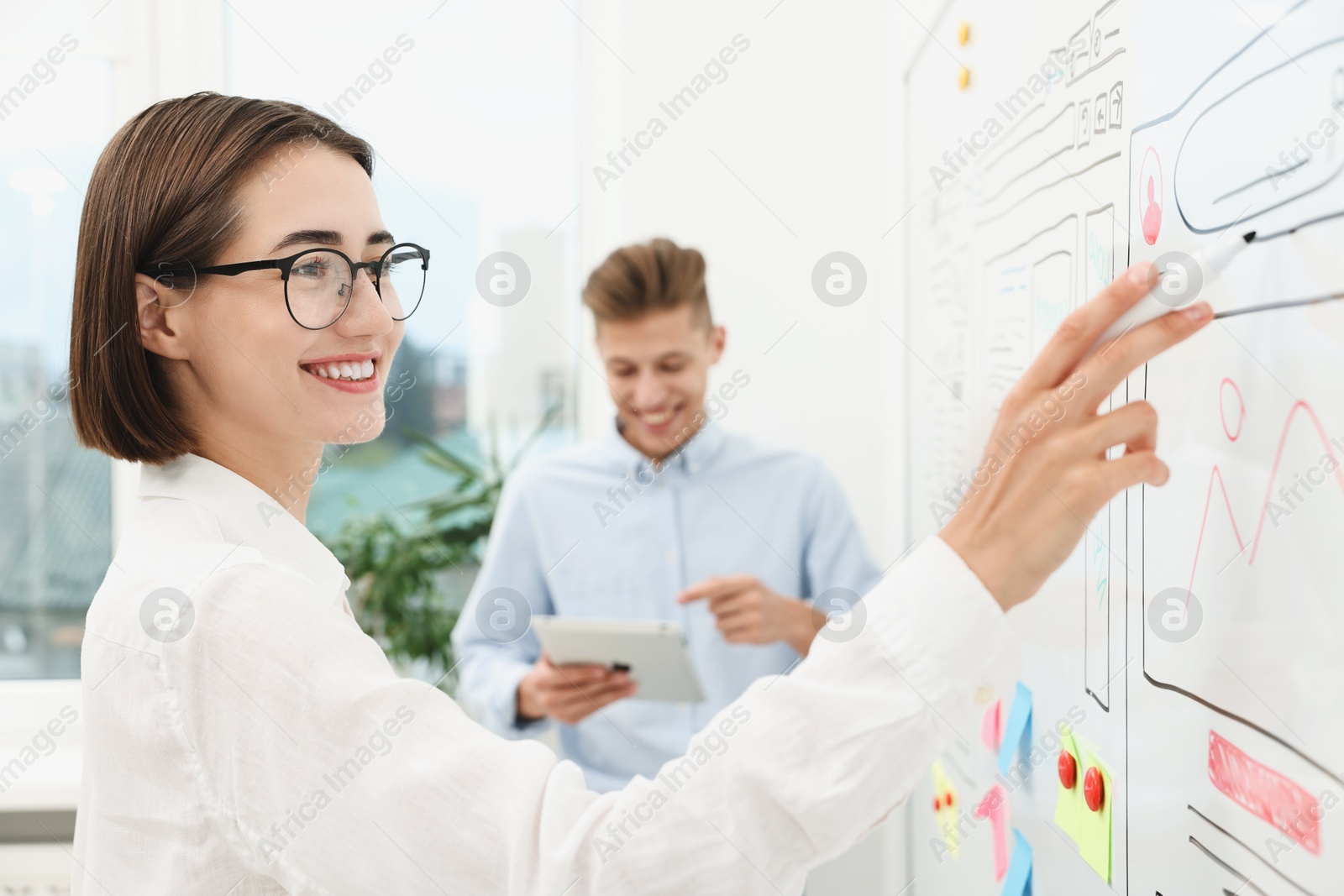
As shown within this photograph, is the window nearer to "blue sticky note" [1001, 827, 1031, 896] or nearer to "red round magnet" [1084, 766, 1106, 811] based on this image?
"blue sticky note" [1001, 827, 1031, 896]

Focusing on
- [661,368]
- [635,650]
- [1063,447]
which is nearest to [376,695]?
[1063,447]

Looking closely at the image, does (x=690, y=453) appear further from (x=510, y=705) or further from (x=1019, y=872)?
(x=1019, y=872)

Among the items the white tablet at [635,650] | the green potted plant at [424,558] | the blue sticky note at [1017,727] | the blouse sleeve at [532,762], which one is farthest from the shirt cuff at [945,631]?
the green potted plant at [424,558]

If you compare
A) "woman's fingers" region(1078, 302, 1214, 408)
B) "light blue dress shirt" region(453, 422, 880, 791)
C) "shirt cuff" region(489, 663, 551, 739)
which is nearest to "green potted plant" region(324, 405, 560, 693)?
"light blue dress shirt" region(453, 422, 880, 791)

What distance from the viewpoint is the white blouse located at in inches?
24.1

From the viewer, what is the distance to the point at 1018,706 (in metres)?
1.17

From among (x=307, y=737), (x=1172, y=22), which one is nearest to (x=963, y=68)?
(x=1172, y=22)

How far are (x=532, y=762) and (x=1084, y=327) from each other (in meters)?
0.45

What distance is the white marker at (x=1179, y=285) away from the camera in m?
0.60

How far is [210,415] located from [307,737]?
0.35 meters

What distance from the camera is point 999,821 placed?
126cm

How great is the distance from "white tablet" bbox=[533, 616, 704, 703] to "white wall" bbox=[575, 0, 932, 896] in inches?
33.2

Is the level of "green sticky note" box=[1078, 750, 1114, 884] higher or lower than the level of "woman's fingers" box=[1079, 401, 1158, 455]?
lower

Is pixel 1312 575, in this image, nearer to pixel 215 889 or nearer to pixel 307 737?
pixel 307 737
